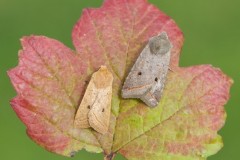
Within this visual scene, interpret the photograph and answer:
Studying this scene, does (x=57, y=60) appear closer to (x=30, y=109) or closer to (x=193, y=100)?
(x=30, y=109)

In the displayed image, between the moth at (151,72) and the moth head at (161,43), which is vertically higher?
the moth head at (161,43)

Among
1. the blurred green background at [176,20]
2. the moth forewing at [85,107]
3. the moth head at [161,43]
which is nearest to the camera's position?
the moth forewing at [85,107]

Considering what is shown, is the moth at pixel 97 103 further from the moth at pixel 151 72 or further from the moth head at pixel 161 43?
the moth head at pixel 161 43

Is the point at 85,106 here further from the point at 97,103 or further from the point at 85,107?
the point at 97,103

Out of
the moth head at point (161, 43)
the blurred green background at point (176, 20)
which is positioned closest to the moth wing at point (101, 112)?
the moth head at point (161, 43)

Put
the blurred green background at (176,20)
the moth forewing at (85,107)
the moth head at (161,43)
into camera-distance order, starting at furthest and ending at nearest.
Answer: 1. the blurred green background at (176,20)
2. the moth head at (161,43)
3. the moth forewing at (85,107)

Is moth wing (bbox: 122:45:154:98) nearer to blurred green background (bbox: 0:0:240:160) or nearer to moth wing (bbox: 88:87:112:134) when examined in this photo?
moth wing (bbox: 88:87:112:134)

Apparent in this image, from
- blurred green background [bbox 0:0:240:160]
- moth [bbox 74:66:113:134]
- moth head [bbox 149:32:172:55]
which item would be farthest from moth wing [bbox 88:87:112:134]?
blurred green background [bbox 0:0:240:160]

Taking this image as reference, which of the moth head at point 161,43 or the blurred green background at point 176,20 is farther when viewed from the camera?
the blurred green background at point 176,20

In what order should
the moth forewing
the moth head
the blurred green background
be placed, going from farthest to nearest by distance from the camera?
the blurred green background
the moth head
the moth forewing
